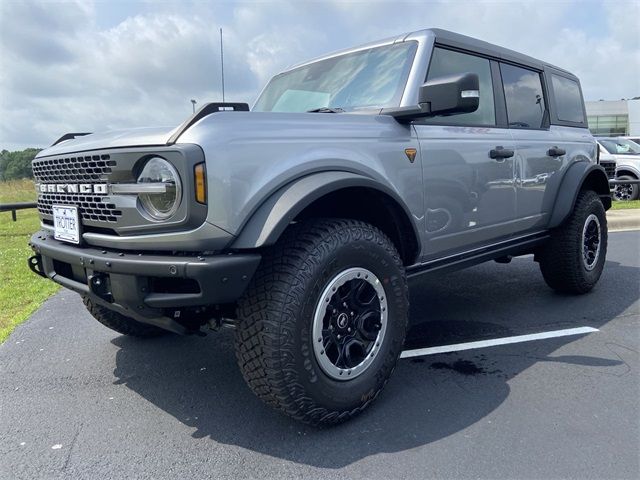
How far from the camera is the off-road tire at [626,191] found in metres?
13.4

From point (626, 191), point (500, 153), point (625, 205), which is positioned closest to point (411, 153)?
point (500, 153)

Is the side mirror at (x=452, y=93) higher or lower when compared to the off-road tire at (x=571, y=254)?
higher

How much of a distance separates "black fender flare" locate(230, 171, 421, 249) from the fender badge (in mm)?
555

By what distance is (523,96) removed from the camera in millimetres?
4105

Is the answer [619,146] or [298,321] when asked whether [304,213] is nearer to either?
[298,321]

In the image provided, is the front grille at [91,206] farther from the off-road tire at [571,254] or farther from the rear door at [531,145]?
the off-road tire at [571,254]

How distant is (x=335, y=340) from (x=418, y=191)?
1.02 m

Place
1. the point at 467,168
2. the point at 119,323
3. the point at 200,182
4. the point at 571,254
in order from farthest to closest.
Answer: the point at 571,254
the point at 119,323
the point at 467,168
the point at 200,182

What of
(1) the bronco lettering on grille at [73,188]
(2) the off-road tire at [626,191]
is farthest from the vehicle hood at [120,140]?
(2) the off-road tire at [626,191]

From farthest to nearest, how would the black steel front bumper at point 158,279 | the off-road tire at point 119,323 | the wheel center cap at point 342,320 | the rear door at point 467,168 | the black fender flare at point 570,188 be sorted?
the black fender flare at point 570,188
the off-road tire at point 119,323
the rear door at point 467,168
the wheel center cap at point 342,320
the black steel front bumper at point 158,279

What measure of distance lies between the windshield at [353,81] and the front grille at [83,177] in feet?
4.92

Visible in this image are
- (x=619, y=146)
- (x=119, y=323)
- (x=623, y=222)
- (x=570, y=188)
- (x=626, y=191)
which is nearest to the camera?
(x=119, y=323)

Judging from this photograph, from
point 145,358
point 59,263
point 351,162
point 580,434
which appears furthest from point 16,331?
point 580,434

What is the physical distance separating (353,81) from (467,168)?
0.92 metres
